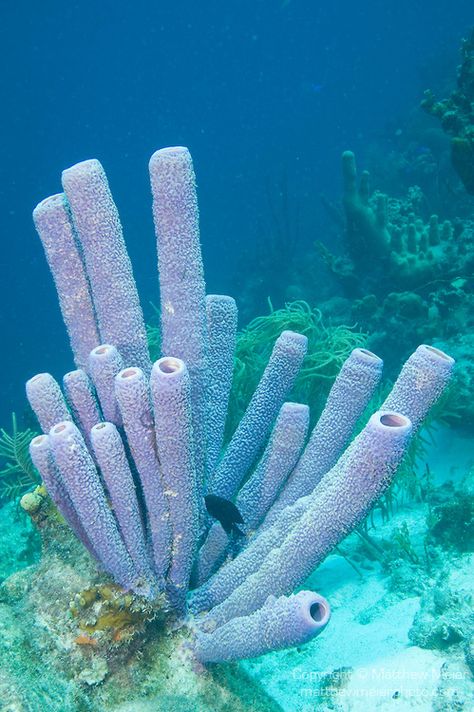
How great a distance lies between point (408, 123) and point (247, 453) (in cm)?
2286

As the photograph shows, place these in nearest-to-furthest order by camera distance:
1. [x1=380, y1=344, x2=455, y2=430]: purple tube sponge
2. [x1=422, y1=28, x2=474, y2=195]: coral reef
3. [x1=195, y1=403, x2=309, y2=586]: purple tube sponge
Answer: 1. [x1=380, y1=344, x2=455, y2=430]: purple tube sponge
2. [x1=195, y1=403, x2=309, y2=586]: purple tube sponge
3. [x1=422, y1=28, x2=474, y2=195]: coral reef

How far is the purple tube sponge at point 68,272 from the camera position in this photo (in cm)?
228

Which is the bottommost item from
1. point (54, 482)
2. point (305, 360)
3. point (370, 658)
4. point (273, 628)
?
point (370, 658)

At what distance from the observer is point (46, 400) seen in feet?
6.97

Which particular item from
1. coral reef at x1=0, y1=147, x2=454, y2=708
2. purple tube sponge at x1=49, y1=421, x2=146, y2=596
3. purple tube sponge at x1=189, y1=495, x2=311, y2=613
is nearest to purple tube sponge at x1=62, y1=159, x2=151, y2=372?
coral reef at x1=0, y1=147, x2=454, y2=708

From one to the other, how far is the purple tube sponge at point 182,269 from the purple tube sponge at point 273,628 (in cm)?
72

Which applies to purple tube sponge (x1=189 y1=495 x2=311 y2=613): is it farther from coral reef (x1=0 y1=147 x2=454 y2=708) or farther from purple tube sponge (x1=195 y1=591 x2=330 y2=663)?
purple tube sponge (x1=195 y1=591 x2=330 y2=663)

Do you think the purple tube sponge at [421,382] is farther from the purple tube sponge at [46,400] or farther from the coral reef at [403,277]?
the coral reef at [403,277]

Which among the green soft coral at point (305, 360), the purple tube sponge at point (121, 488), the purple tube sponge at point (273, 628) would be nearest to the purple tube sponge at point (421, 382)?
the purple tube sponge at point (273, 628)

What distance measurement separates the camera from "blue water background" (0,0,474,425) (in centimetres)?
3394

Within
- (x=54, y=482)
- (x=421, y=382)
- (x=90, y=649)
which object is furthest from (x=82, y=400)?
(x=421, y=382)

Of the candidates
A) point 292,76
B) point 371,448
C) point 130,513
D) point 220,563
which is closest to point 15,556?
point 220,563

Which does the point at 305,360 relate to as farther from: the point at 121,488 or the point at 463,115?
the point at 463,115

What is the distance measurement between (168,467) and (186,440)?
0.15 metres
